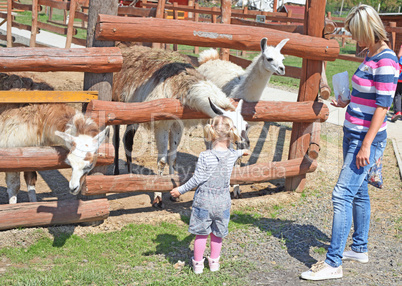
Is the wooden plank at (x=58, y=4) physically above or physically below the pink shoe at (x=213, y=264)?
above

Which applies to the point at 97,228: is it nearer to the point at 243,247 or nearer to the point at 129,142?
the point at 243,247

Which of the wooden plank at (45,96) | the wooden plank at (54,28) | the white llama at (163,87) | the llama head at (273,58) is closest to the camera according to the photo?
the wooden plank at (45,96)

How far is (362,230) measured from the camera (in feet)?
12.5

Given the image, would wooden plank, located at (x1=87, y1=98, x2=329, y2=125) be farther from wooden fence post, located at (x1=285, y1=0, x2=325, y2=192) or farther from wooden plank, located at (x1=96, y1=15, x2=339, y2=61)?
wooden plank, located at (x1=96, y1=15, x2=339, y2=61)

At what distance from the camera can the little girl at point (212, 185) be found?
3461 millimetres

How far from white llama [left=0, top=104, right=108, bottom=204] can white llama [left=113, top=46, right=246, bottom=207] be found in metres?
0.82

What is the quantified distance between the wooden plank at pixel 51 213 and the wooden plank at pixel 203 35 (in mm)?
1684

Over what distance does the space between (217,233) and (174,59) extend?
2926 millimetres

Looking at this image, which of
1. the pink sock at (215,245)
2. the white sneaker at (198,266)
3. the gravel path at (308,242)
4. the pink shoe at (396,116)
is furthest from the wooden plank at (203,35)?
the pink shoe at (396,116)

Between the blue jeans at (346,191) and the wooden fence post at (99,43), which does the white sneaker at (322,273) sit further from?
the wooden fence post at (99,43)

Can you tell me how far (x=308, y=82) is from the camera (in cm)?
530

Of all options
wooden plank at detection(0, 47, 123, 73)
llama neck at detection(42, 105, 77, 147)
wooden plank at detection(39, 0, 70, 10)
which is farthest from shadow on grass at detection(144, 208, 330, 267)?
wooden plank at detection(39, 0, 70, 10)

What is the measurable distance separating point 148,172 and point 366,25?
405 cm

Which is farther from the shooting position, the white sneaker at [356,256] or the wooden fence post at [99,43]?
the wooden fence post at [99,43]
